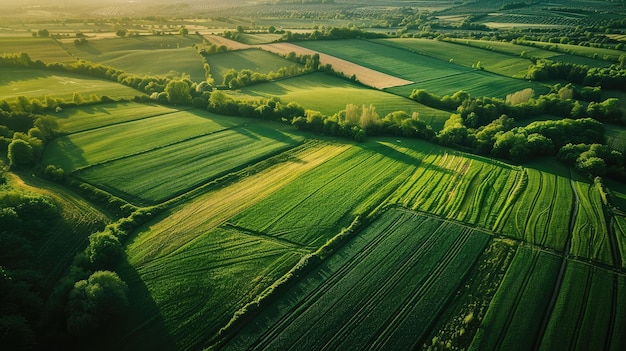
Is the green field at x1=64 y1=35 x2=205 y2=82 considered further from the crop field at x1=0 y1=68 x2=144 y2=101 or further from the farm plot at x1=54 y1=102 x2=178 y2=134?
the farm plot at x1=54 y1=102 x2=178 y2=134

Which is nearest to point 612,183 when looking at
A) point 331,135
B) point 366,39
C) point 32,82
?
point 331,135

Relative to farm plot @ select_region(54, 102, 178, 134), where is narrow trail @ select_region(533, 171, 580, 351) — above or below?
below

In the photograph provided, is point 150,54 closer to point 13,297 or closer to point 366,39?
point 366,39

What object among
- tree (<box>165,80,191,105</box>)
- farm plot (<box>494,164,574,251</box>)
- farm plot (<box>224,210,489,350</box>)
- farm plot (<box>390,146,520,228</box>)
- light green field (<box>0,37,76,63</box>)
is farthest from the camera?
light green field (<box>0,37,76,63</box>)

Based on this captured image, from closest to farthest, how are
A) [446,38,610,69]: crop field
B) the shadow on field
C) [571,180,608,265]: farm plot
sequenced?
the shadow on field
[571,180,608,265]: farm plot
[446,38,610,69]: crop field

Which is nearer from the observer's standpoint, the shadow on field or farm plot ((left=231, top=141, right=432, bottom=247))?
the shadow on field

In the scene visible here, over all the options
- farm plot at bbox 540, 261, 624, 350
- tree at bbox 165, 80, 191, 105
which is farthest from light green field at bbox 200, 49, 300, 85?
farm plot at bbox 540, 261, 624, 350

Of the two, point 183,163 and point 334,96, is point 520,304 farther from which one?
point 334,96
